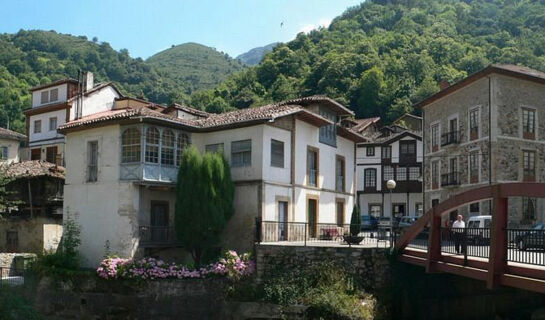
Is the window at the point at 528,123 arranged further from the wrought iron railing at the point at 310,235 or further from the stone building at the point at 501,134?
the wrought iron railing at the point at 310,235

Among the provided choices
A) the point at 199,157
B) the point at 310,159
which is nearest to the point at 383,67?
the point at 310,159

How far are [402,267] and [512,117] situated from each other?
64.7ft

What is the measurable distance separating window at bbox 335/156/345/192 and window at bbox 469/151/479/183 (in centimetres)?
1060

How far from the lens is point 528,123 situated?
37625 millimetres

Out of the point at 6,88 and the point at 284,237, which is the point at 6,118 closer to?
the point at 6,88

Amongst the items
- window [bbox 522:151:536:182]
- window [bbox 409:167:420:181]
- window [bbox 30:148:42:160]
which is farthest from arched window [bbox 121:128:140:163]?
window [bbox 409:167:420:181]

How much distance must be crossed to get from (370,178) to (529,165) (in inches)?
948

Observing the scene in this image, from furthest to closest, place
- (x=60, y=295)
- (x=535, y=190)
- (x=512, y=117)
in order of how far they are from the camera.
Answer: (x=512, y=117) < (x=60, y=295) < (x=535, y=190)

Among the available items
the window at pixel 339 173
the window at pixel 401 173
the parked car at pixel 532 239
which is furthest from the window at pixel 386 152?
the parked car at pixel 532 239

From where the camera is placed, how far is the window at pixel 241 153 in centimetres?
2655

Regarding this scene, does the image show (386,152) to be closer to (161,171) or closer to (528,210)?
(528,210)

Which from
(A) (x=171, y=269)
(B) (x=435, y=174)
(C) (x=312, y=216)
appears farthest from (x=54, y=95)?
(B) (x=435, y=174)

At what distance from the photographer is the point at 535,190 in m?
14.1

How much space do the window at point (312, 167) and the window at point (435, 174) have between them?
1689 cm
